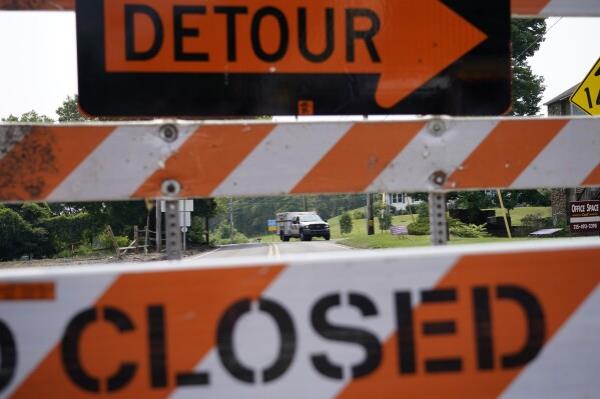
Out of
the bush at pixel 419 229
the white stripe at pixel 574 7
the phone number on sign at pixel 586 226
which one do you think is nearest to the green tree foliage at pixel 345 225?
the bush at pixel 419 229

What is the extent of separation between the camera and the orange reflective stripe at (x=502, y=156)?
2590 mm

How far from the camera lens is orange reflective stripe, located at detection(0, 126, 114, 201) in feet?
7.91

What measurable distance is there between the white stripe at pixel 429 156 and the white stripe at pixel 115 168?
1.04m

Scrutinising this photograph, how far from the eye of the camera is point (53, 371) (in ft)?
6.01

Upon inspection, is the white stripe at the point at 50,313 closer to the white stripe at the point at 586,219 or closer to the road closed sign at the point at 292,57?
the road closed sign at the point at 292,57

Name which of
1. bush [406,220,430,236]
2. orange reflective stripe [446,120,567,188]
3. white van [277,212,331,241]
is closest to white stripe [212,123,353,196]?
orange reflective stripe [446,120,567,188]

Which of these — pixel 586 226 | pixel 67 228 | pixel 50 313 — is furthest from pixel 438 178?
pixel 67 228

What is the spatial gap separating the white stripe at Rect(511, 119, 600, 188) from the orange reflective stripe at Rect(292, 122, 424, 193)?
654 mm

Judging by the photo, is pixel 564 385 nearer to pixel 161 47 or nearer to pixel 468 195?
pixel 161 47

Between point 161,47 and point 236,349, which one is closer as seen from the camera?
point 236,349

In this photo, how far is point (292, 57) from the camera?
9.76 ft

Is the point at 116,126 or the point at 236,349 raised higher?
the point at 116,126

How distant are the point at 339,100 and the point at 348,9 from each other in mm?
494

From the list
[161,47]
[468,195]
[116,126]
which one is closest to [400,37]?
[161,47]
